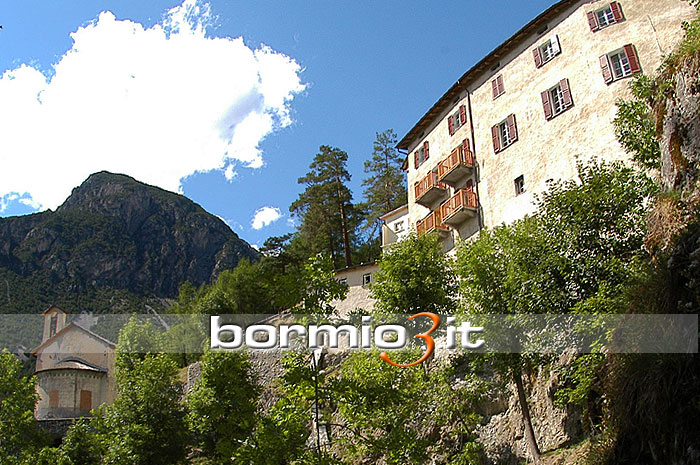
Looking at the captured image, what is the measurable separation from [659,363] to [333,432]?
50.4 feet

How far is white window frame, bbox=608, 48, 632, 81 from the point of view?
25.1 meters

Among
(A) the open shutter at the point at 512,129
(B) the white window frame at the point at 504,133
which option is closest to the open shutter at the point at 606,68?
(A) the open shutter at the point at 512,129

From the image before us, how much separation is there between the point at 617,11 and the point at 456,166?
11.0 m

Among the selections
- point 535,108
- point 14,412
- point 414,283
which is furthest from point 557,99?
point 14,412

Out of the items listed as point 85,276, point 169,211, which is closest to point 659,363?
point 85,276

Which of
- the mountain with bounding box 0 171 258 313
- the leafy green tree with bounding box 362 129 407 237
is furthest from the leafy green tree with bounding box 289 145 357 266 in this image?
the mountain with bounding box 0 171 258 313

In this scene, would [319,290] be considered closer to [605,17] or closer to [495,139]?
[495,139]

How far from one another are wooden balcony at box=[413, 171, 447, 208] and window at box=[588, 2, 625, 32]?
39.4ft

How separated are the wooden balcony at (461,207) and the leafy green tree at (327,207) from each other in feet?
48.2

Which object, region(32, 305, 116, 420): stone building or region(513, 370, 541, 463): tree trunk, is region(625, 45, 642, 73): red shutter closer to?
region(513, 370, 541, 463): tree trunk

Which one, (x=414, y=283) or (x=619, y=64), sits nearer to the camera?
(x=414, y=283)

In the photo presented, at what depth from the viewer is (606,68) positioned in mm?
25750

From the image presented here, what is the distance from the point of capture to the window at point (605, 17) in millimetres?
26359

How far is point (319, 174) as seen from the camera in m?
52.2
